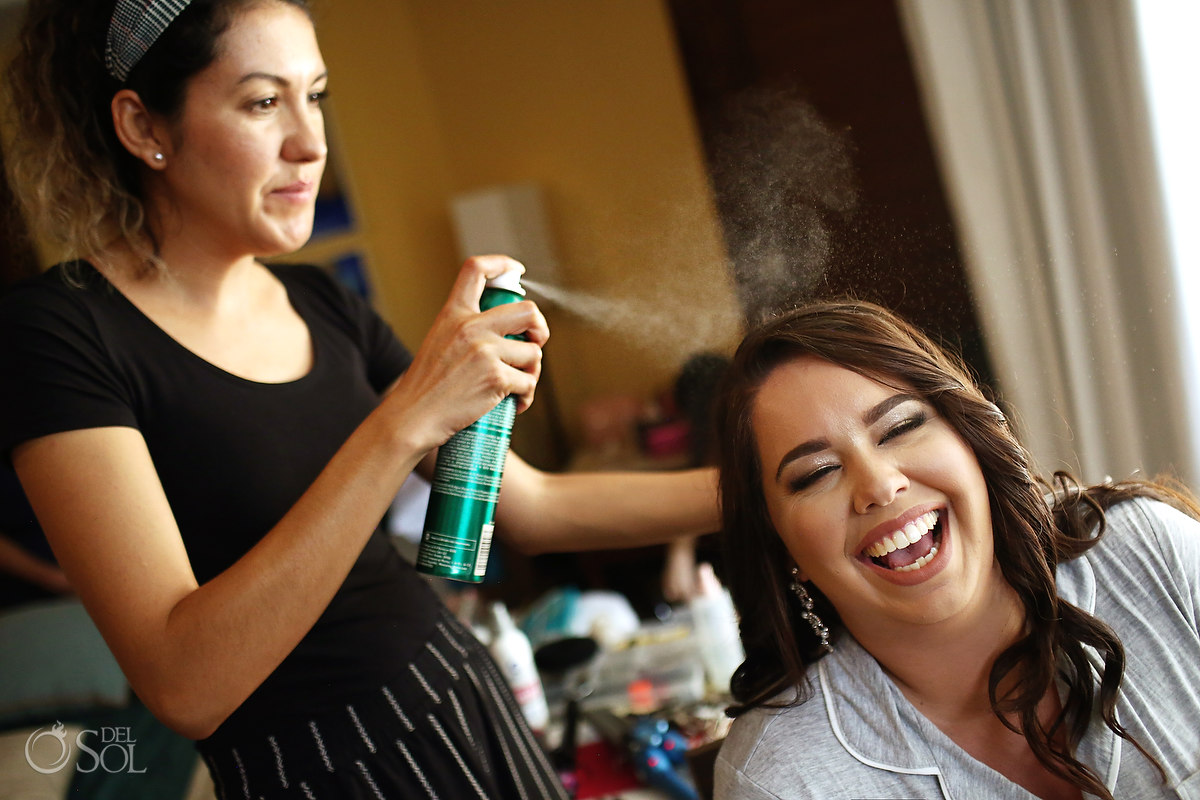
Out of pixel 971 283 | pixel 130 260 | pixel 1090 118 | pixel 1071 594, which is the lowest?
pixel 1071 594

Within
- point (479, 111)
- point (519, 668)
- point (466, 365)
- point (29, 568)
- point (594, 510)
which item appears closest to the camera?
point (466, 365)

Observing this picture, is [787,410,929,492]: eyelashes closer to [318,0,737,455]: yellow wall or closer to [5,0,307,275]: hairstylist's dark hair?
[5,0,307,275]: hairstylist's dark hair

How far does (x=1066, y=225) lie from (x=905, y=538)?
14.2 inches

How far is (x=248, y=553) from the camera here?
2.56 feet

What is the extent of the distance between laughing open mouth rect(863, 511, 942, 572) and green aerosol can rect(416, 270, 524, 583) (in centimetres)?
34

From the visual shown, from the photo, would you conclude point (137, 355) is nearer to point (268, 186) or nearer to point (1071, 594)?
point (268, 186)

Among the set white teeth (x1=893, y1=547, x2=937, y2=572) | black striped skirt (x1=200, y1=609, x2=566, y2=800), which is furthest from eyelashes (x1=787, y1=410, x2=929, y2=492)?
black striped skirt (x1=200, y1=609, x2=566, y2=800)

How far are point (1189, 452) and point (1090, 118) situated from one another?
1.13ft

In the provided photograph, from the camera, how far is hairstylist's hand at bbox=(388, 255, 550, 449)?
775 millimetres

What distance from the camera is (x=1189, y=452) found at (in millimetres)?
913

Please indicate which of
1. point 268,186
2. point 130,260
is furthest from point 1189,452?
point 130,260

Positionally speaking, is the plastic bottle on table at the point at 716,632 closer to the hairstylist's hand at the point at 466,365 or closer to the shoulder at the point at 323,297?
the shoulder at the point at 323,297

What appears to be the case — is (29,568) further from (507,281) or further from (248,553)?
(507,281)

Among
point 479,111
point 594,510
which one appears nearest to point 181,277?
point 594,510
